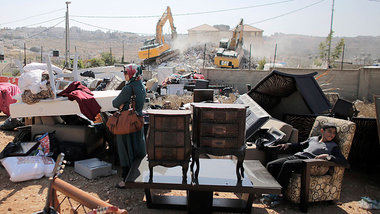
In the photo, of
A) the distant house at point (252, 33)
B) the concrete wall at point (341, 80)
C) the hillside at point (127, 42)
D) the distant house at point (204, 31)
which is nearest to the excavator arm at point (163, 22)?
the concrete wall at point (341, 80)

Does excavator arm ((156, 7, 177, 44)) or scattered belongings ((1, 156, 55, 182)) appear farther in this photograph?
excavator arm ((156, 7, 177, 44))

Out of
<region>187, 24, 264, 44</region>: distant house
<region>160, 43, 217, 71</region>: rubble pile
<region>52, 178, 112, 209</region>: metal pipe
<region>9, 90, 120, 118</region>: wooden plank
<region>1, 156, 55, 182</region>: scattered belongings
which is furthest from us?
<region>187, 24, 264, 44</region>: distant house

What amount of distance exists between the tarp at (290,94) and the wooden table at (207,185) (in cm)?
237

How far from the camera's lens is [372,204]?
4.07 m

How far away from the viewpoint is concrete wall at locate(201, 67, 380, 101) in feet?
41.0

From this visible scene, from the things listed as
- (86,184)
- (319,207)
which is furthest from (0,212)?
(319,207)

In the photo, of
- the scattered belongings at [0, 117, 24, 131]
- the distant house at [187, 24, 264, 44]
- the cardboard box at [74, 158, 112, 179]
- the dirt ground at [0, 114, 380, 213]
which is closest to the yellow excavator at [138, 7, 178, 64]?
the scattered belongings at [0, 117, 24, 131]

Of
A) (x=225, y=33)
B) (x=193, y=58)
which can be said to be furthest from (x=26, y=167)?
(x=225, y=33)

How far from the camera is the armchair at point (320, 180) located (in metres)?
3.83

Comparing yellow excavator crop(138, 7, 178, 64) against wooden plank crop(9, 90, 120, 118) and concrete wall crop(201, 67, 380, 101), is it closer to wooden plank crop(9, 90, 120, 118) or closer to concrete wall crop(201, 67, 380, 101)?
concrete wall crop(201, 67, 380, 101)

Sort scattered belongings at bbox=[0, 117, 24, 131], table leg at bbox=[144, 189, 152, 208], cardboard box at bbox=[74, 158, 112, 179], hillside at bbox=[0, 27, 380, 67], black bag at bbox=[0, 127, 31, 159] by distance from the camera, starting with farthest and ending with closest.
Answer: hillside at bbox=[0, 27, 380, 67] < scattered belongings at bbox=[0, 117, 24, 131] < black bag at bbox=[0, 127, 31, 159] < cardboard box at bbox=[74, 158, 112, 179] < table leg at bbox=[144, 189, 152, 208]

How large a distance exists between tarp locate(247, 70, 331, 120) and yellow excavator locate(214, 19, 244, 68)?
1735cm

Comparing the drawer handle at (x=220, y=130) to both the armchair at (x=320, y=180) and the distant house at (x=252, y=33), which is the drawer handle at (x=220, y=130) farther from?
the distant house at (x=252, y=33)

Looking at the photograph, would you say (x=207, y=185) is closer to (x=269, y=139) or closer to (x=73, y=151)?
(x=269, y=139)
